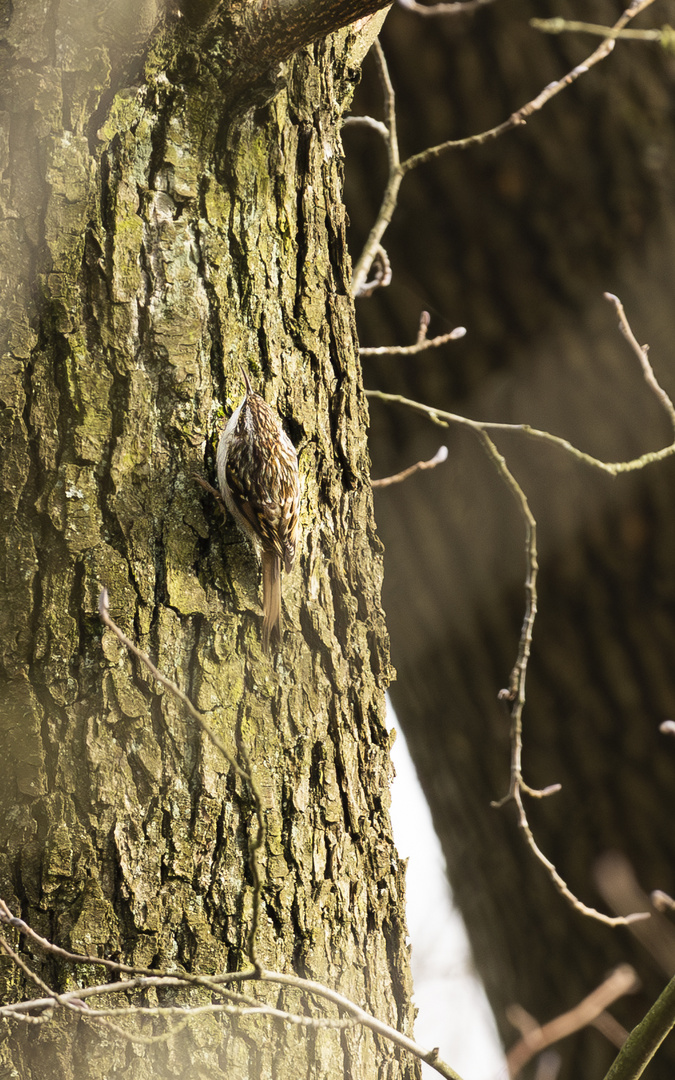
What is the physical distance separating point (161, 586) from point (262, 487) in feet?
0.72

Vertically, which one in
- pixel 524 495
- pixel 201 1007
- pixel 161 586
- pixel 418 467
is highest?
pixel 418 467

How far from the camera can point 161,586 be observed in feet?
4.61

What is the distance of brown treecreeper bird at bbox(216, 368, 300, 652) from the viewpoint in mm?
1447

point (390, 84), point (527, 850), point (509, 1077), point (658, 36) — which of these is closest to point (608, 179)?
point (658, 36)

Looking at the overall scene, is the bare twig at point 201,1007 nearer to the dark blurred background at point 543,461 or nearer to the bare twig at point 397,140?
the dark blurred background at point 543,461

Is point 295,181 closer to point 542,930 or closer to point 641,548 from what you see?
point 641,548

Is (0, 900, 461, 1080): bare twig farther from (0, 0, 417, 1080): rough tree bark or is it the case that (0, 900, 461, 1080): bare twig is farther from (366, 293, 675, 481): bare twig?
(366, 293, 675, 481): bare twig

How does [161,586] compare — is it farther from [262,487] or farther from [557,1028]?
[557,1028]

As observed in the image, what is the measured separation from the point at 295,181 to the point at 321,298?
0.69ft

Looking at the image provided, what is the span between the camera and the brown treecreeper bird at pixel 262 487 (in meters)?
1.45

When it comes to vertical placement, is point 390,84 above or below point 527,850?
above

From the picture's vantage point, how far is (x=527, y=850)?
2.37 m

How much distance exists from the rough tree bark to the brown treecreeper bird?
0.03 metres

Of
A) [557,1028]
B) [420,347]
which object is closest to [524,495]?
[420,347]
